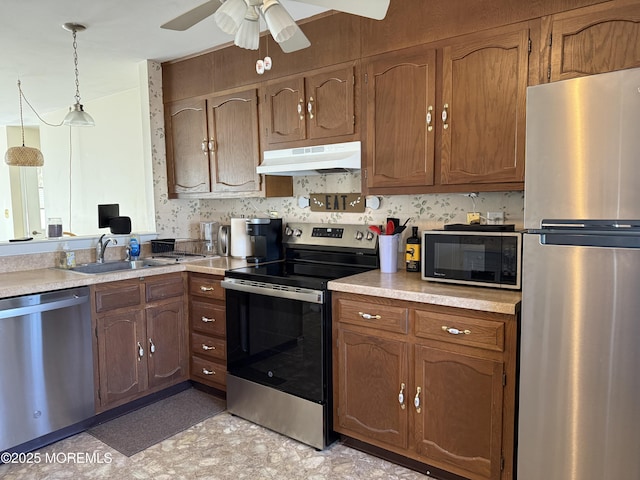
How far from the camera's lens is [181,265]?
3.08 meters

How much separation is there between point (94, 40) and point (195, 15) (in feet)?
5.86

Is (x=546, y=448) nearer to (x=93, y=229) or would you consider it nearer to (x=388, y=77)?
(x=388, y=77)

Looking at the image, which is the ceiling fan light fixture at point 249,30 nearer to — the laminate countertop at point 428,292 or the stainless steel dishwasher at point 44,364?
the laminate countertop at point 428,292

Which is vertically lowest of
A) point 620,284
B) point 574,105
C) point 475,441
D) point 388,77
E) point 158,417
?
point 158,417

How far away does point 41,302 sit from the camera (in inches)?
93.8

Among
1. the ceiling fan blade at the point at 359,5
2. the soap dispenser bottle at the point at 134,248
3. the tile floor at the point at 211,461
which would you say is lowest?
the tile floor at the point at 211,461

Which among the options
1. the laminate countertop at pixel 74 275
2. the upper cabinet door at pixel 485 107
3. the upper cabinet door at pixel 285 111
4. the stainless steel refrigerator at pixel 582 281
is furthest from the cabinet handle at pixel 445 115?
the laminate countertop at pixel 74 275

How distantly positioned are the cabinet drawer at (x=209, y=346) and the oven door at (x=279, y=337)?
0.18 meters

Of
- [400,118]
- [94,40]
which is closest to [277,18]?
[400,118]

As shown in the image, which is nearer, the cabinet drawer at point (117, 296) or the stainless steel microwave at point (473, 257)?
the stainless steel microwave at point (473, 257)

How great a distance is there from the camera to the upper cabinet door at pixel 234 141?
309 cm

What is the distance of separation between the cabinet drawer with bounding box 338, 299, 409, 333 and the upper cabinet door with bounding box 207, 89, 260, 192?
1.24m

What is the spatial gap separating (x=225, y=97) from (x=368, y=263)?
1600 mm

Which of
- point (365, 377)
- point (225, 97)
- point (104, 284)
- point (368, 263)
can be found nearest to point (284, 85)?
point (225, 97)
